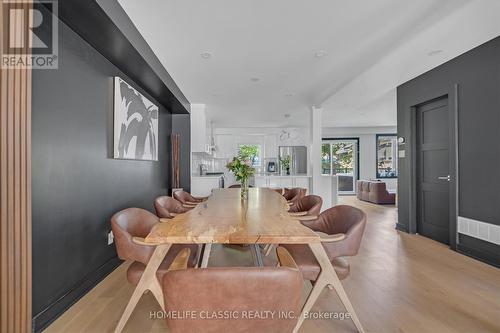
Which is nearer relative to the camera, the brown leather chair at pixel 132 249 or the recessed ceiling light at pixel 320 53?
the brown leather chair at pixel 132 249

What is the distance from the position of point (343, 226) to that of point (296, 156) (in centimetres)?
747

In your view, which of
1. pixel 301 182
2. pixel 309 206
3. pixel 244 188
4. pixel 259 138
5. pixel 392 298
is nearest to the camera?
pixel 392 298

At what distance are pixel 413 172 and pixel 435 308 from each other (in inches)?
120

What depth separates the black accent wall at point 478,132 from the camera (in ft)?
10.5

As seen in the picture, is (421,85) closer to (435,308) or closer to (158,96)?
(435,308)

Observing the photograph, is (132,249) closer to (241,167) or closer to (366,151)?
(241,167)

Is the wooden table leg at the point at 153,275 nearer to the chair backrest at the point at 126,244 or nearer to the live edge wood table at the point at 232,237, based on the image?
the live edge wood table at the point at 232,237

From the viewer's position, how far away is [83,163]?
256cm

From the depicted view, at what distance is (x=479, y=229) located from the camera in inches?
131

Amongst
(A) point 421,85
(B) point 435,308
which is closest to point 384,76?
(A) point 421,85

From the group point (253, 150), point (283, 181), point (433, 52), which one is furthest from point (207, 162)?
point (433, 52)

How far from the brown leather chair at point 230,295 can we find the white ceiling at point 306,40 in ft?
7.65

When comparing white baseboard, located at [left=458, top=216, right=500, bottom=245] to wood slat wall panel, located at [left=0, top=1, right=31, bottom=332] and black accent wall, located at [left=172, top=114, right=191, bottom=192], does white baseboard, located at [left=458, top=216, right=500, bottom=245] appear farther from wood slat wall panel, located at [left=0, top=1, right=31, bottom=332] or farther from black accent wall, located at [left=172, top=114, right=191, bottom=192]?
black accent wall, located at [left=172, top=114, right=191, bottom=192]

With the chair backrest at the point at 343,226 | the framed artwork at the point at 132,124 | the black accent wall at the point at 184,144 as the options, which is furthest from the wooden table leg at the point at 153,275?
the black accent wall at the point at 184,144
